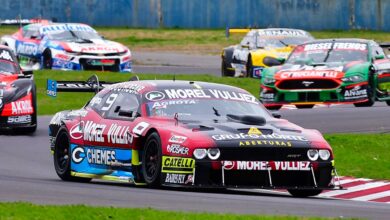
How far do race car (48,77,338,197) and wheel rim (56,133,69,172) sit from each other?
1 cm

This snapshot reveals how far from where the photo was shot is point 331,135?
59.6 ft

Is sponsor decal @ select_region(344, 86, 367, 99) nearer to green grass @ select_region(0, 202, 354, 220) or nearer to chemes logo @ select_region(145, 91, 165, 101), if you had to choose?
chemes logo @ select_region(145, 91, 165, 101)

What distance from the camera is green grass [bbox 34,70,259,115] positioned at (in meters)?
24.9

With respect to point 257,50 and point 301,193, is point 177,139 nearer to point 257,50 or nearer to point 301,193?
point 301,193

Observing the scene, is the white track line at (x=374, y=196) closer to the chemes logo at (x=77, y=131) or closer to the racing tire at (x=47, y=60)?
the chemes logo at (x=77, y=131)

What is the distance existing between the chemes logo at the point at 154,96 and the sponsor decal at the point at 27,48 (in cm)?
2059

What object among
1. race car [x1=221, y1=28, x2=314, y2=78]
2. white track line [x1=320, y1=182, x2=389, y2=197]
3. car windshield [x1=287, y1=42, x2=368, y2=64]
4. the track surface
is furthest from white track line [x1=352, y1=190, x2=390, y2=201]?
race car [x1=221, y1=28, x2=314, y2=78]

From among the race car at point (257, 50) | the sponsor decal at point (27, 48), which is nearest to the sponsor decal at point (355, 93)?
the race car at point (257, 50)

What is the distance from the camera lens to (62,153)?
14672 mm

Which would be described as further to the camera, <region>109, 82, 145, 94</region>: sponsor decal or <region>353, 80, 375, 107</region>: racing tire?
<region>353, 80, 375, 107</region>: racing tire

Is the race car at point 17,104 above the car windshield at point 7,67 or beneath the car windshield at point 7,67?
beneath

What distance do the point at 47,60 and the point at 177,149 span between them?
21.6 meters

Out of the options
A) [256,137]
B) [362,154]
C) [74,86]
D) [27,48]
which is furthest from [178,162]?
[27,48]

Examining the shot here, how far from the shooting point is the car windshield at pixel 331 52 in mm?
23578
